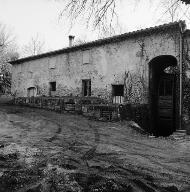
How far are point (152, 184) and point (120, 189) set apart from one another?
2.05 ft

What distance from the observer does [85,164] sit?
4.93m

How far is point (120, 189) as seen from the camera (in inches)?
147

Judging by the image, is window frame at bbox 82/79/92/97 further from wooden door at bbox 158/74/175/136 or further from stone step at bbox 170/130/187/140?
stone step at bbox 170/130/187/140

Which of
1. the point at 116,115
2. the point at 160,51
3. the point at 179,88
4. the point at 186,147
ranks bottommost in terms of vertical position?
the point at 186,147

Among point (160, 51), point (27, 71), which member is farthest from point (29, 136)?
point (27, 71)

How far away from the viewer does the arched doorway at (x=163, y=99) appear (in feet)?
45.4

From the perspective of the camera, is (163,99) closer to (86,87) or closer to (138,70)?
(138,70)

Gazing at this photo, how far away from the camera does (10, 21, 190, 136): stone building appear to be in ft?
39.8

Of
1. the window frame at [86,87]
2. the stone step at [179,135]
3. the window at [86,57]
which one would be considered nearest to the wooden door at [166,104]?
the stone step at [179,135]

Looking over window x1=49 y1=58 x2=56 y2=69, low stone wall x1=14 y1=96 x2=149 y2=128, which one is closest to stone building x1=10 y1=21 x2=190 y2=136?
low stone wall x1=14 y1=96 x2=149 y2=128

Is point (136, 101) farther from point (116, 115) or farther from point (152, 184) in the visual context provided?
point (152, 184)

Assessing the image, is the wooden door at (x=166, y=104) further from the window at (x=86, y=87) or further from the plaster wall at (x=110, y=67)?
the window at (x=86, y=87)

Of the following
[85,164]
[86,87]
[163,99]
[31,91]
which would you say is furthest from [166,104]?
[31,91]

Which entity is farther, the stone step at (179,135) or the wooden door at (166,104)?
the wooden door at (166,104)
